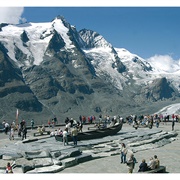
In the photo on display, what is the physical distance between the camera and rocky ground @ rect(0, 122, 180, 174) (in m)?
22.9

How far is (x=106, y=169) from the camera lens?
2338 cm

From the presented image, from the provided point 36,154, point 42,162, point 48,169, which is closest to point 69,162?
point 42,162

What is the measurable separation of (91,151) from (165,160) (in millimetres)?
6368

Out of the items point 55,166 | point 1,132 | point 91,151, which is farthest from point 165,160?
point 1,132

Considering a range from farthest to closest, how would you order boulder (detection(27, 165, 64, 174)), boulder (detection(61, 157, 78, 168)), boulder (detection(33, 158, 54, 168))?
1. boulder (detection(61, 157, 78, 168))
2. boulder (detection(33, 158, 54, 168))
3. boulder (detection(27, 165, 64, 174))

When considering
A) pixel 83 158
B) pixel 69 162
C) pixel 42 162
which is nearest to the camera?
pixel 42 162

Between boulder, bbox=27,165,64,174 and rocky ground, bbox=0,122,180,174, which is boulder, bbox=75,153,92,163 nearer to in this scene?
rocky ground, bbox=0,122,180,174

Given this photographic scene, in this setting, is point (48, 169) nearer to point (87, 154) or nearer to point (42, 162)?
point (42, 162)

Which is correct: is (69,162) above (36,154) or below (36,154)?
below

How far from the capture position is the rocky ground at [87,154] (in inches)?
903

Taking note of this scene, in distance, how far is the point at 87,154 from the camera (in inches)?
1056

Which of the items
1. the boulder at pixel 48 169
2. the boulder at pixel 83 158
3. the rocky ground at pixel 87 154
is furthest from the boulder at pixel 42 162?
the boulder at pixel 83 158

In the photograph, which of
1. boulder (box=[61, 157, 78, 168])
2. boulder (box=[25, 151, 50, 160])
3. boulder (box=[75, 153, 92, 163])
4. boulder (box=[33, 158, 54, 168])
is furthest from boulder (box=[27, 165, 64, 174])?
boulder (box=[25, 151, 50, 160])

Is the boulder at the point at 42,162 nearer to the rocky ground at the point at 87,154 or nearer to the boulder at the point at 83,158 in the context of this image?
the rocky ground at the point at 87,154
